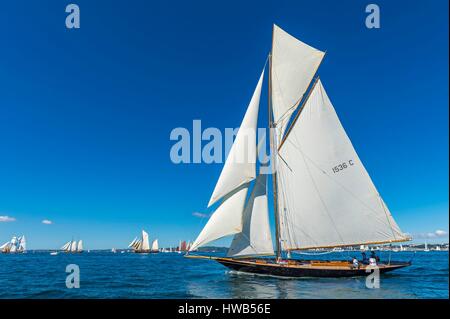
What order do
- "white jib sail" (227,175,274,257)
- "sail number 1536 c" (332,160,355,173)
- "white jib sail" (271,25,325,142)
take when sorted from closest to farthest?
"sail number 1536 c" (332,160,355,173) → "white jib sail" (227,175,274,257) → "white jib sail" (271,25,325,142)

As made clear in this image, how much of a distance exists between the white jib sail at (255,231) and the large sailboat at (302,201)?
0.10 meters

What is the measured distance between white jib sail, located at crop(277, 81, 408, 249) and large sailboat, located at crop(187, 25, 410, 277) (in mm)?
86

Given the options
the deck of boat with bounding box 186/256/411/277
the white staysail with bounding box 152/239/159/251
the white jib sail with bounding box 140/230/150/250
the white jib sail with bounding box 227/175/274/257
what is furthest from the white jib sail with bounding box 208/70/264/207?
the white staysail with bounding box 152/239/159/251

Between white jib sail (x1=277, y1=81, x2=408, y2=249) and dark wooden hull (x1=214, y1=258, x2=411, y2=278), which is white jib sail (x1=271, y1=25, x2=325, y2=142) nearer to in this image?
white jib sail (x1=277, y1=81, x2=408, y2=249)

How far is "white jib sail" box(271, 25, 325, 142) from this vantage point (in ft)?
106

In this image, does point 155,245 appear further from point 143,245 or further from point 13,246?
point 13,246

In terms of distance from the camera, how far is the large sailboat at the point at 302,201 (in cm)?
2647

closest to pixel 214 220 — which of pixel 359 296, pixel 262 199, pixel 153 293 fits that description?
pixel 262 199

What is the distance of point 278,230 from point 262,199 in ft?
→ 11.3

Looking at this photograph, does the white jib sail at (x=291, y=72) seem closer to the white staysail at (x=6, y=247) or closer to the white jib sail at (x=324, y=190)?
the white jib sail at (x=324, y=190)

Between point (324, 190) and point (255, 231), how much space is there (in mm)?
7956

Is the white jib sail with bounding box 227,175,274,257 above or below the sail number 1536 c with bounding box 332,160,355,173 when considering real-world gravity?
below

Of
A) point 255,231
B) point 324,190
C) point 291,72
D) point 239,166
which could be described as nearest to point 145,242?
point 255,231
